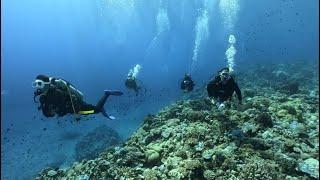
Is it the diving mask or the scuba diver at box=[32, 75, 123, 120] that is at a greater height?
the diving mask

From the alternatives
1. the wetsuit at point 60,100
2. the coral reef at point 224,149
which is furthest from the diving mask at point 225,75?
the wetsuit at point 60,100

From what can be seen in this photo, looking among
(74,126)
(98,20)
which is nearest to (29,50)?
(98,20)

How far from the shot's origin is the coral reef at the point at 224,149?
8.80m

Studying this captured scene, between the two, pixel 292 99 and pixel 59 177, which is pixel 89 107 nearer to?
pixel 59 177

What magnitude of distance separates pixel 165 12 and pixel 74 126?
223ft

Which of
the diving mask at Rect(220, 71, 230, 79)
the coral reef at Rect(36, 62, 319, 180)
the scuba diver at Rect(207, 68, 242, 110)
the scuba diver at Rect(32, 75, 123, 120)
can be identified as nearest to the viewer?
the scuba diver at Rect(32, 75, 123, 120)

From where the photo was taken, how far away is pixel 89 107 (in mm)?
9445

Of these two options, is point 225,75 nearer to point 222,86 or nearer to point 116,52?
point 222,86

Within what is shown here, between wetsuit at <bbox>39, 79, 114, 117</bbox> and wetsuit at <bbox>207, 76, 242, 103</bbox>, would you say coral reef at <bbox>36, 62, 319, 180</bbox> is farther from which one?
wetsuit at <bbox>39, 79, 114, 117</bbox>

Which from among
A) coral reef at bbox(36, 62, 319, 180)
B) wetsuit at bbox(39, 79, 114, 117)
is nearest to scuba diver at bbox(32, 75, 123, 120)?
wetsuit at bbox(39, 79, 114, 117)

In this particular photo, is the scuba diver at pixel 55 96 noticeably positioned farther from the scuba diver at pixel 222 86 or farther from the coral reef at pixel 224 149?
the scuba diver at pixel 222 86

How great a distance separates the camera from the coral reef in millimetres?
8797

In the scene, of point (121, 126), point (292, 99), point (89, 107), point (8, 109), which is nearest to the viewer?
point (89, 107)

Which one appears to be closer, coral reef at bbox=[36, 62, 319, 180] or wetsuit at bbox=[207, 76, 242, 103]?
coral reef at bbox=[36, 62, 319, 180]
